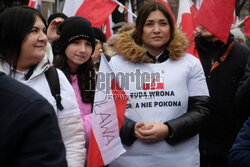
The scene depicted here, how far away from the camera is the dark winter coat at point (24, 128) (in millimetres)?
1026

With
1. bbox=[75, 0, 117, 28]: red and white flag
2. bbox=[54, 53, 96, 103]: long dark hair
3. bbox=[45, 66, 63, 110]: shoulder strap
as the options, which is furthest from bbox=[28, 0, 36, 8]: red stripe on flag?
bbox=[45, 66, 63, 110]: shoulder strap

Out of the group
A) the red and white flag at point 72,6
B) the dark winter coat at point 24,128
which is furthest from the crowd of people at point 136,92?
the red and white flag at point 72,6

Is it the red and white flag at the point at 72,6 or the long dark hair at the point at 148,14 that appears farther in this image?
the red and white flag at the point at 72,6

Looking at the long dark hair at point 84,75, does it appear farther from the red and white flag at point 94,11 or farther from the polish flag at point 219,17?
the red and white flag at point 94,11

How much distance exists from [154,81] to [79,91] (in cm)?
63

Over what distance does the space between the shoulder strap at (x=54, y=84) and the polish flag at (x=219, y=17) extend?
6.77 feet

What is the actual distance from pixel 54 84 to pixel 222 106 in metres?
1.99

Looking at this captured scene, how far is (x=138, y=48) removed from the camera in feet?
8.18

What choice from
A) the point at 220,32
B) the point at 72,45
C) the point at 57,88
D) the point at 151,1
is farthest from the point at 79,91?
the point at 220,32

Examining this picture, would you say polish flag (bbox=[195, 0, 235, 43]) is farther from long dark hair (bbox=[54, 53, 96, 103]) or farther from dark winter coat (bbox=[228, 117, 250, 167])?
dark winter coat (bbox=[228, 117, 250, 167])

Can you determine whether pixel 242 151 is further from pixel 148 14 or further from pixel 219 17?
pixel 219 17

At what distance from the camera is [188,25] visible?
16.1 ft

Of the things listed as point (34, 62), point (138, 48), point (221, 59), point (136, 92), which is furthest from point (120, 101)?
point (221, 59)

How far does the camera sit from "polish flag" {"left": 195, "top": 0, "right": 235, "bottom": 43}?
3436mm
